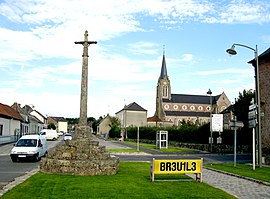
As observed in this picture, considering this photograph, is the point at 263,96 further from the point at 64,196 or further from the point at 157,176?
the point at 64,196

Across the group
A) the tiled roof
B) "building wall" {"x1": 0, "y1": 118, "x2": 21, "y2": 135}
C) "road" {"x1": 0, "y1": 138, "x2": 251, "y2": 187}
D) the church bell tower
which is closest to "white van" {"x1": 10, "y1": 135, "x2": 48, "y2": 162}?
"road" {"x1": 0, "y1": 138, "x2": 251, "y2": 187}

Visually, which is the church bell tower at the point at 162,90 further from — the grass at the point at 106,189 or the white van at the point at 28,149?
the grass at the point at 106,189

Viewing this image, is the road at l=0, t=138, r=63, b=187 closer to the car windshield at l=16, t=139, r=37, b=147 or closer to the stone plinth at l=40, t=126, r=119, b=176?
the stone plinth at l=40, t=126, r=119, b=176

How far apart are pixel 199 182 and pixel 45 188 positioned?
5.88 metres

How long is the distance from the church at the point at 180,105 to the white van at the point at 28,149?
329 ft

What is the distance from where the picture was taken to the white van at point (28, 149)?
23422 millimetres

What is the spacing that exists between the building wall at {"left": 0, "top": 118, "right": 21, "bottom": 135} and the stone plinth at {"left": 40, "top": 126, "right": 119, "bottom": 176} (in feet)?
115

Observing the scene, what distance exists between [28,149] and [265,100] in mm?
16426

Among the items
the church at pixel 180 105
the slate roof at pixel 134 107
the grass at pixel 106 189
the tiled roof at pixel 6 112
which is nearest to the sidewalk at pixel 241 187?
the grass at pixel 106 189

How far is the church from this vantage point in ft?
431

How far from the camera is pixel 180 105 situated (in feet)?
458

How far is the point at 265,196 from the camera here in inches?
427

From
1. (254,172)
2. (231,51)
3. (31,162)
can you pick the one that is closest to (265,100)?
(231,51)

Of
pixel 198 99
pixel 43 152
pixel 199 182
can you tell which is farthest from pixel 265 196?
pixel 198 99
